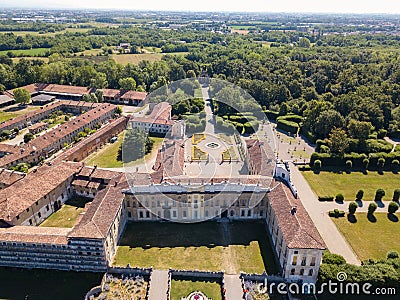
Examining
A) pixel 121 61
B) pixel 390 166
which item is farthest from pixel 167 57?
pixel 390 166

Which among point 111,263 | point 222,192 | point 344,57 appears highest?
point 344,57

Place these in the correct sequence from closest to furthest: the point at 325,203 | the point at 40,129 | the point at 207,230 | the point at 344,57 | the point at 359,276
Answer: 1. the point at 359,276
2. the point at 207,230
3. the point at 325,203
4. the point at 40,129
5. the point at 344,57

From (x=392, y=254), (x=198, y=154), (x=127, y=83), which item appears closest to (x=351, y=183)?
(x=392, y=254)

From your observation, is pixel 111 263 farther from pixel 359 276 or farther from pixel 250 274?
pixel 359 276

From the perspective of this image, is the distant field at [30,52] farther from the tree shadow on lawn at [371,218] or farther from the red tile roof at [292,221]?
the tree shadow on lawn at [371,218]

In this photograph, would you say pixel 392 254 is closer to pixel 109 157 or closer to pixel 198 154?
pixel 198 154

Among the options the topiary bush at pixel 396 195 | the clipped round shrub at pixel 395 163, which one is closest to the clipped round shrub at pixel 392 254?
the topiary bush at pixel 396 195
